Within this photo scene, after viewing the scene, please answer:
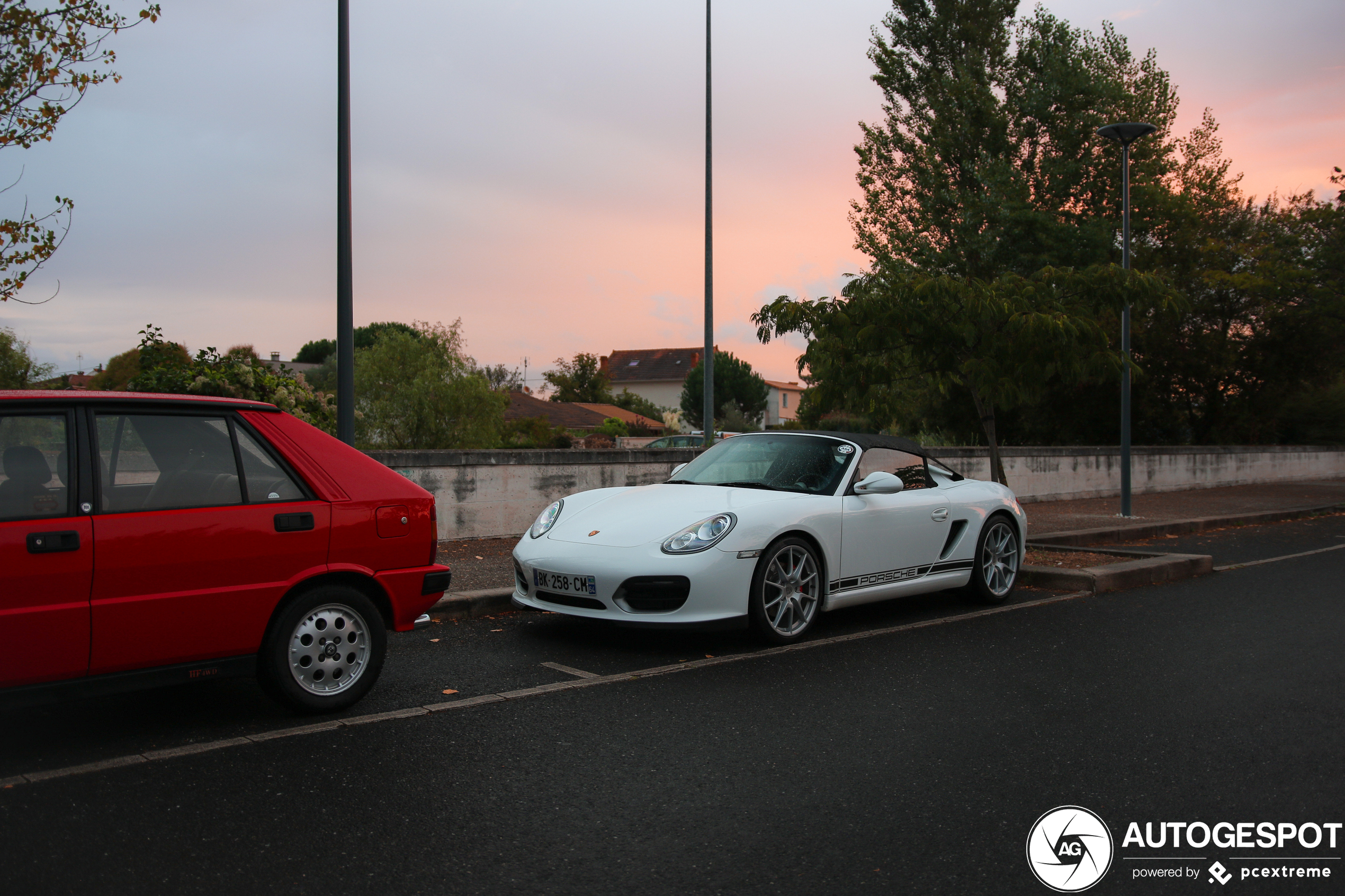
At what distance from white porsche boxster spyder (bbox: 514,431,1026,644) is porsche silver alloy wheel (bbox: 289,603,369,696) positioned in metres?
1.69

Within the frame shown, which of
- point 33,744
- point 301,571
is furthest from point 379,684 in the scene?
point 33,744

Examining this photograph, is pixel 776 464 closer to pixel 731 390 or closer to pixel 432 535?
pixel 432 535

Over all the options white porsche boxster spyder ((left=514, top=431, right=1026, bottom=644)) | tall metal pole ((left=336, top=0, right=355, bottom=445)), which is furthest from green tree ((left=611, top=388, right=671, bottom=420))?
white porsche boxster spyder ((left=514, top=431, right=1026, bottom=644))

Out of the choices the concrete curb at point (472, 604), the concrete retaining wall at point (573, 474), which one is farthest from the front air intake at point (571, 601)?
the concrete retaining wall at point (573, 474)

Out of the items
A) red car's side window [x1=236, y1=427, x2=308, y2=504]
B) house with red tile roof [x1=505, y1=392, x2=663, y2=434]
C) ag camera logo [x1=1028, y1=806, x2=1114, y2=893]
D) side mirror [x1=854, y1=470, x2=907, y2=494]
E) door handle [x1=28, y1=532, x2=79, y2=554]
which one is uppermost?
house with red tile roof [x1=505, y1=392, x2=663, y2=434]

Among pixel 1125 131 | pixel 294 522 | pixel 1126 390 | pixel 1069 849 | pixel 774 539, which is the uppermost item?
pixel 1125 131

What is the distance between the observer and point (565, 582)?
20.3 feet

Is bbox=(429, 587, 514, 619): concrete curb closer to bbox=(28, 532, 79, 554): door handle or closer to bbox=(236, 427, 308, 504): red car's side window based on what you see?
bbox=(236, 427, 308, 504): red car's side window

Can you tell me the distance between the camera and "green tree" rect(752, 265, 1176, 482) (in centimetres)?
1036

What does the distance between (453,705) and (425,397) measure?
34704 mm

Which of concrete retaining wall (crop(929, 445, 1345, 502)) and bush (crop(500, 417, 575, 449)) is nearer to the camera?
concrete retaining wall (crop(929, 445, 1345, 502))

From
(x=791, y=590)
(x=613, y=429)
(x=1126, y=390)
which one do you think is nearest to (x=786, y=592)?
(x=791, y=590)

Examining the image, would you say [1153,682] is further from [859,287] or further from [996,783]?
[859,287]

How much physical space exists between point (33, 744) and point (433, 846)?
2187 millimetres
